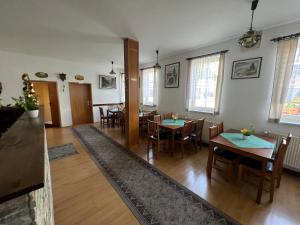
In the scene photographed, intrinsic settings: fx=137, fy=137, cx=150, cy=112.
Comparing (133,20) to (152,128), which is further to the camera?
(152,128)

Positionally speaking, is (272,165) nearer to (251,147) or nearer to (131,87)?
(251,147)

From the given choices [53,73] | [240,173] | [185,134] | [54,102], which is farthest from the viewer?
[54,102]

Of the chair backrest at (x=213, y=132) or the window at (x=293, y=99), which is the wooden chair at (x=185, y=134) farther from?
the window at (x=293, y=99)

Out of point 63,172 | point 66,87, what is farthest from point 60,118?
point 63,172

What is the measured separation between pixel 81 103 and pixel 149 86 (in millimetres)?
3152

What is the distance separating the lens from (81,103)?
20.1ft

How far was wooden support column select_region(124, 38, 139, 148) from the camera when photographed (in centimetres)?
332

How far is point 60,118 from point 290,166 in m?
6.99

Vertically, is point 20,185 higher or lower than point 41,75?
lower

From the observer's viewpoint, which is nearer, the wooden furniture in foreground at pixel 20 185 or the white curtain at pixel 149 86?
the wooden furniture in foreground at pixel 20 185

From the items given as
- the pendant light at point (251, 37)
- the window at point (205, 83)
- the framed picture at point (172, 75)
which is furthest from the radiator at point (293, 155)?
the framed picture at point (172, 75)

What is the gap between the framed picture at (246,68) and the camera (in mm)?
2860

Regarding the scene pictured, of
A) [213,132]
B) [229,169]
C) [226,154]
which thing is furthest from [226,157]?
[213,132]

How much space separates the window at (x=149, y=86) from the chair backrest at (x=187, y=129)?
8.15 ft
